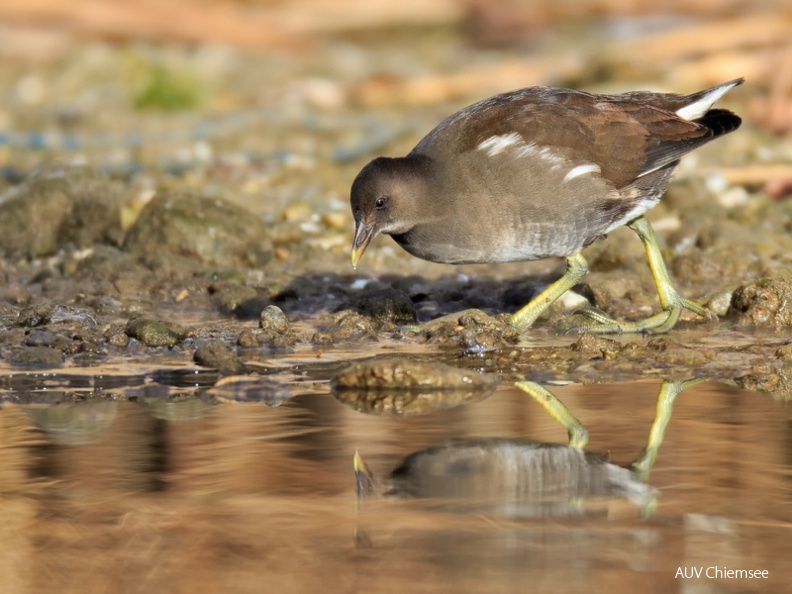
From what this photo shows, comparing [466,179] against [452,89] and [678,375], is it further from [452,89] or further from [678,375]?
[452,89]

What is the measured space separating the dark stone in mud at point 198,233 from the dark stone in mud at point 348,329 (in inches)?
54.8

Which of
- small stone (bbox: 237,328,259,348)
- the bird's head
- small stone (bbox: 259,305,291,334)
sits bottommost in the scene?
small stone (bbox: 237,328,259,348)

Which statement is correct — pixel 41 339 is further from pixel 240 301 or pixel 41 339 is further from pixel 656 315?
pixel 656 315

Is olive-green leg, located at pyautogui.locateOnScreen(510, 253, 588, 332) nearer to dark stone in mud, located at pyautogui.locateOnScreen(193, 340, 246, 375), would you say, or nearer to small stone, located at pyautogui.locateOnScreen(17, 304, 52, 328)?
dark stone in mud, located at pyautogui.locateOnScreen(193, 340, 246, 375)

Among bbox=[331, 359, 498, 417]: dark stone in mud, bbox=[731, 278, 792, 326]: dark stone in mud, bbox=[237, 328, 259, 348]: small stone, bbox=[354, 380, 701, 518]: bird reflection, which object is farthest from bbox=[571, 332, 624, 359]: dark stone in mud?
bbox=[237, 328, 259, 348]: small stone

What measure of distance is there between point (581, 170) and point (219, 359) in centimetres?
176

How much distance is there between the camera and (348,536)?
3318 mm

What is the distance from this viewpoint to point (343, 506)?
354cm

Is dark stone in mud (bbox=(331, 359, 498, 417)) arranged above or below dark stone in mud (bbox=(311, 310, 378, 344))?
below

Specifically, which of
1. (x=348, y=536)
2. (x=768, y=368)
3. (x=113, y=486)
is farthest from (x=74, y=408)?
(x=768, y=368)

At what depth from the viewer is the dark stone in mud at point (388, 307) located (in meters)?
6.12

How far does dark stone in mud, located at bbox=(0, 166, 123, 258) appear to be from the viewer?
7473mm

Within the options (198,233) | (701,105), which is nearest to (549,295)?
(701,105)

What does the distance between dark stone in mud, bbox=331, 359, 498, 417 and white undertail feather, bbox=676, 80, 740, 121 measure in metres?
2.05
